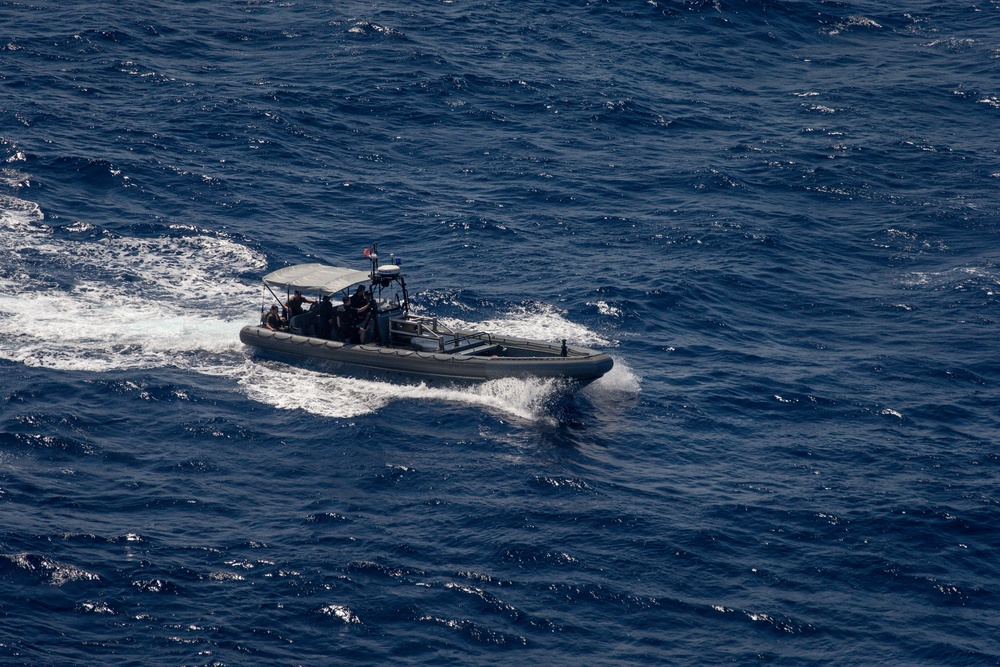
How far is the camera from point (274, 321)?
4634 cm

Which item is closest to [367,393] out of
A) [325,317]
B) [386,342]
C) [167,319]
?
[386,342]

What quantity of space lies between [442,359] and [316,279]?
677cm

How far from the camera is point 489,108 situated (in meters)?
67.2

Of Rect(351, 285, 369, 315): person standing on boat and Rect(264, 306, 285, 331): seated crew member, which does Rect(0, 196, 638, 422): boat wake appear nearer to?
Rect(264, 306, 285, 331): seated crew member

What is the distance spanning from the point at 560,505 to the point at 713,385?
35.0 feet

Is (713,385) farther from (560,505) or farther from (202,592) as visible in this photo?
(202,592)

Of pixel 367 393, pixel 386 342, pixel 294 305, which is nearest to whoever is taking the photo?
pixel 367 393

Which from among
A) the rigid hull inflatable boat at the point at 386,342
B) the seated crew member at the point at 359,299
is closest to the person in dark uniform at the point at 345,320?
the rigid hull inflatable boat at the point at 386,342

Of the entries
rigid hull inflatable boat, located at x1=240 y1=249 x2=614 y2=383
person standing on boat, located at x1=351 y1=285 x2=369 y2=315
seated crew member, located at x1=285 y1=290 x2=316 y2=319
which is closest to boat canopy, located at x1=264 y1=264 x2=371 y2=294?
rigid hull inflatable boat, located at x1=240 y1=249 x2=614 y2=383

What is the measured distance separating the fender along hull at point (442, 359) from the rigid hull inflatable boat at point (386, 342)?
0.12 ft

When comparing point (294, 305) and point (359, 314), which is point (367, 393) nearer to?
point (359, 314)

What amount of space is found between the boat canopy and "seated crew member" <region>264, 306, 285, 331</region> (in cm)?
118

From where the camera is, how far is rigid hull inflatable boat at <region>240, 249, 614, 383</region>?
136 feet

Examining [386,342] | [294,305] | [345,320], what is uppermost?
[294,305]
